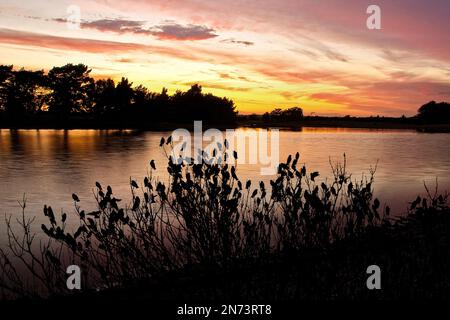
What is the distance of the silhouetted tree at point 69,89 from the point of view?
117 m

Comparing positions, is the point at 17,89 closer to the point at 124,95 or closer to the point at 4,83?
the point at 4,83

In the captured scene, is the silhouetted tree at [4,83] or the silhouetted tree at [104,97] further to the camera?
the silhouetted tree at [104,97]

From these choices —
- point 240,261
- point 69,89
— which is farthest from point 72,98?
point 240,261

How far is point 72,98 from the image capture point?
120m

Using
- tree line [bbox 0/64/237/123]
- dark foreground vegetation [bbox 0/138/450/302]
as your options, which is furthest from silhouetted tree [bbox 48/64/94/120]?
dark foreground vegetation [bbox 0/138/450/302]

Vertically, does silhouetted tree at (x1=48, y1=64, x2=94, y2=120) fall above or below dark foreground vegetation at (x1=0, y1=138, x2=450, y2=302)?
above

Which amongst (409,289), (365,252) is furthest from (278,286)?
(365,252)

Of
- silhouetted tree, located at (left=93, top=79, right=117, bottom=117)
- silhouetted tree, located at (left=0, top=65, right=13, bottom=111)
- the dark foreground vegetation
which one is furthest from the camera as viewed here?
silhouetted tree, located at (left=93, top=79, right=117, bottom=117)

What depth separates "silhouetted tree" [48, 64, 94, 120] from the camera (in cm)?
11681

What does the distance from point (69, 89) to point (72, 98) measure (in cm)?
254

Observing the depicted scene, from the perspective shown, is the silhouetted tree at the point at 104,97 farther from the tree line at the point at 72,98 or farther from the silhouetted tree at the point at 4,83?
the silhouetted tree at the point at 4,83

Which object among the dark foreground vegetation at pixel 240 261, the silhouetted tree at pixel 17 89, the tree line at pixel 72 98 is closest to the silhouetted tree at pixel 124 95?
the tree line at pixel 72 98

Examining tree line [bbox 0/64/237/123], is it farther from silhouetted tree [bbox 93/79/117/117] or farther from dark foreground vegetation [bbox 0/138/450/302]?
dark foreground vegetation [bbox 0/138/450/302]
